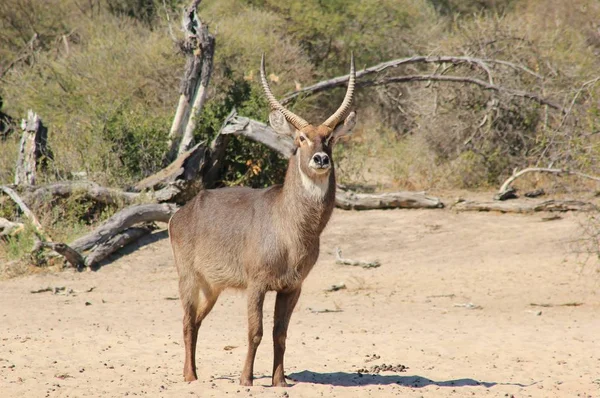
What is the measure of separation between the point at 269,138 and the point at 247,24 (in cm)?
700

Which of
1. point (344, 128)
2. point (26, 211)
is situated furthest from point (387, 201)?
point (344, 128)

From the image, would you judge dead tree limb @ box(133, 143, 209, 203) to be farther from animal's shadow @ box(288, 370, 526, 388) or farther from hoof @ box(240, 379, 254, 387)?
hoof @ box(240, 379, 254, 387)

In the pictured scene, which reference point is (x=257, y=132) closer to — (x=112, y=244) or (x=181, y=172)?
(x=181, y=172)

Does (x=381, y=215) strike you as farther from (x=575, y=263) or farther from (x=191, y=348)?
(x=191, y=348)

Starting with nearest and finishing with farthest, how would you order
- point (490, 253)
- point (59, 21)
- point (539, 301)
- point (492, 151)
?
point (539, 301) → point (490, 253) → point (492, 151) → point (59, 21)

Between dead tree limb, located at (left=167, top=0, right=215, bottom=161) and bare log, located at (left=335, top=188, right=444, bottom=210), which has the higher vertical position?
dead tree limb, located at (left=167, top=0, right=215, bottom=161)

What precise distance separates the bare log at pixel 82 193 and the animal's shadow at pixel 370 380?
751 centimetres

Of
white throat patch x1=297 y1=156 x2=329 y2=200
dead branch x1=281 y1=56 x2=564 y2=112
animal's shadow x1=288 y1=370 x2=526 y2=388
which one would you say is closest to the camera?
white throat patch x1=297 y1=156 x2=329 y2=200

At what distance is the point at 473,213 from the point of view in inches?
614

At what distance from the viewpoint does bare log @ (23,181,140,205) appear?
14078mm

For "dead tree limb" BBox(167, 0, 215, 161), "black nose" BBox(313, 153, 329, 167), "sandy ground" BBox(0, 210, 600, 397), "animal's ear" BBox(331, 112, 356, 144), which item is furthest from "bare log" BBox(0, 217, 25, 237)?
"black nose" BBox(313, 153, 329, 167)

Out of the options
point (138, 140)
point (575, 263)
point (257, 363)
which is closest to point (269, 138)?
point (138, 140)

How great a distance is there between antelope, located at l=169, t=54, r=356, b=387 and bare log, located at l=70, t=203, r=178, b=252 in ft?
20.0

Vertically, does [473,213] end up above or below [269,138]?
below
